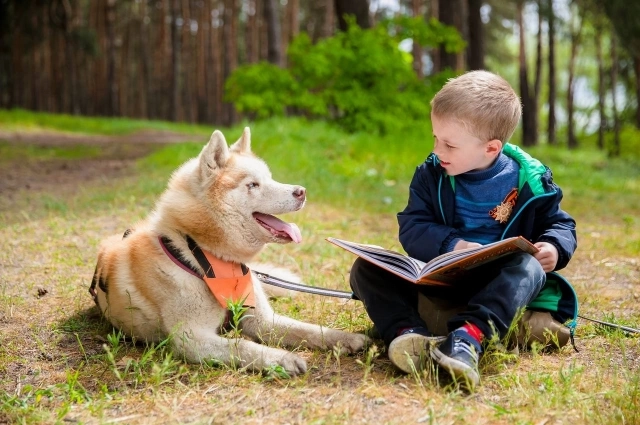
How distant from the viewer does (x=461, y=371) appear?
106 inches

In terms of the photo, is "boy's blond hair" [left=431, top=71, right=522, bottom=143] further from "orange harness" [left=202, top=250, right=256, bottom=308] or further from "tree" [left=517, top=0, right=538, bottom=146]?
"tree" [left=517, top=0, right=538, bottom=146]

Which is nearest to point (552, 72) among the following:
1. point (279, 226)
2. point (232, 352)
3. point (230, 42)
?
point (230, 42)

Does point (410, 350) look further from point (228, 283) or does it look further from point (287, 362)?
point (228, 283)

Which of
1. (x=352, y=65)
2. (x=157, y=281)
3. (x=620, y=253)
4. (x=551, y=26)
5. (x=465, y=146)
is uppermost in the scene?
(x=551, y=26)

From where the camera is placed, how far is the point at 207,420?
2.54 metres

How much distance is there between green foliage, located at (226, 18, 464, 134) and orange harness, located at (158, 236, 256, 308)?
8468 mm

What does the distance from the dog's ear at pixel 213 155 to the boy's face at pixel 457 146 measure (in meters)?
1.11

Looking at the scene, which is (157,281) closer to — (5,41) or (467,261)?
(467,261)

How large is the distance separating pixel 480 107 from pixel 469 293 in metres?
0.95

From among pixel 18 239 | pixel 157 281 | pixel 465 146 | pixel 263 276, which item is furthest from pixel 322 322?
pixel 18 239

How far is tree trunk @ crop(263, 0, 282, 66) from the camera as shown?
16125mm

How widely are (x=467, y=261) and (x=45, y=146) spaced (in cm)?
1392

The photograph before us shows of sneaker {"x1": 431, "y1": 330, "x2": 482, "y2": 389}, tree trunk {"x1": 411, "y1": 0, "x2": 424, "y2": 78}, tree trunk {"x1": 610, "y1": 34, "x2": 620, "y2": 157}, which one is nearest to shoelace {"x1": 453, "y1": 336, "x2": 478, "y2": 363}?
sneaker {"x1": 431, "y1": 330, "x2": 482, "y2": 389}

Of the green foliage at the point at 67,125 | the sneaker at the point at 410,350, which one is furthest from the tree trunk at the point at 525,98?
the sneaker at the point at 410,350
